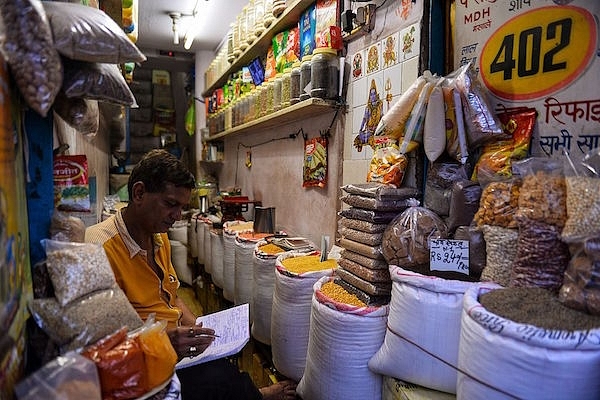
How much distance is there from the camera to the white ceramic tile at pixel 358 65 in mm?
2324

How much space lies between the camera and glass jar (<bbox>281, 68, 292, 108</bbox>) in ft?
9.64

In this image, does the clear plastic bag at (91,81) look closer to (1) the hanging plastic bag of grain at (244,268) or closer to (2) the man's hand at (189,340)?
(2) the man's hand at (189,340)

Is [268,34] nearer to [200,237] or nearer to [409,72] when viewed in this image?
[409,72]

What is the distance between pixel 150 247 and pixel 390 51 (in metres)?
1.46

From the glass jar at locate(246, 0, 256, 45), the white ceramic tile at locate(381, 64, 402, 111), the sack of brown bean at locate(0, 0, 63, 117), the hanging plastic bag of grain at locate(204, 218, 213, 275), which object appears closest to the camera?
the sack of brown bean at locate(0, 0, 63, 117)

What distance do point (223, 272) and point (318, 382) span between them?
2135 mm

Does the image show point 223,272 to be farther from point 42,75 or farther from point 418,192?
point 42,75

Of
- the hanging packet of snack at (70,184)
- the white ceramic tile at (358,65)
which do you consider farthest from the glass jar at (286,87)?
the hanging packet of snack at (70,184)

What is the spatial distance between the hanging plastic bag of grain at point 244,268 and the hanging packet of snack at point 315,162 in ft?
1.95

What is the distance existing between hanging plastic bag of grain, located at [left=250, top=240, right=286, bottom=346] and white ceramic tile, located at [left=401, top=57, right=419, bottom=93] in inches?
49.0

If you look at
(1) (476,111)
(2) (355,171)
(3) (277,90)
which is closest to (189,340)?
(1) (476,111)

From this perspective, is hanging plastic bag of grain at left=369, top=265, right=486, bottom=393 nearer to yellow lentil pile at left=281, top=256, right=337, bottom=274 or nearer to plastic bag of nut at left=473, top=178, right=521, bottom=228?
plastic bag of nut at left=473, top=178, right=521, bottom=228

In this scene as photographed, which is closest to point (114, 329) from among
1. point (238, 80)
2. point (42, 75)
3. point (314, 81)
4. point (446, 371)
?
point (42, 75)

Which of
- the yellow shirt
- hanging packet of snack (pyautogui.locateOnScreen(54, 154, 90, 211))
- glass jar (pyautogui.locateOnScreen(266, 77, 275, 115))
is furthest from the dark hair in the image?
glass jar (pyautogui.locateOnScreen(266, 77, 275, 115))
